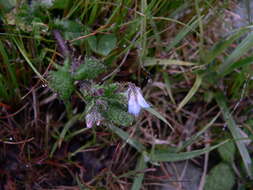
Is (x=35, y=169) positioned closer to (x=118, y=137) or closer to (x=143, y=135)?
(x=118, y=137)

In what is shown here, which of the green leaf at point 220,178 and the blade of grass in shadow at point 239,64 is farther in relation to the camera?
the green leaf at point 220,178

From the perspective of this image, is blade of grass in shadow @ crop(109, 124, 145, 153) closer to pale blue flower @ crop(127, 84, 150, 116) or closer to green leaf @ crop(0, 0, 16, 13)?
pale blue flower @ crop(127, 84, 150, 116)

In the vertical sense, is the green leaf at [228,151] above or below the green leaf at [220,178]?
above

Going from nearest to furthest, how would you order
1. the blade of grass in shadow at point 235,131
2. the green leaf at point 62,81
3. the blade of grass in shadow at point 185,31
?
1. the green leaf at point 62,81
2. the blade of grass in shadow at point 185,31
3. the blade of grass in shadow at point 235,131

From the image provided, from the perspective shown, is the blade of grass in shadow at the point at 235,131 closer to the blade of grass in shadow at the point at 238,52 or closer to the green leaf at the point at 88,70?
the blade of grass in shadow at the point at 238,52

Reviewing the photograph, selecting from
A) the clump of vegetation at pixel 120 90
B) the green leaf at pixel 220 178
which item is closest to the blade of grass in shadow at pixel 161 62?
the clump of vegetation at pixel 120 90

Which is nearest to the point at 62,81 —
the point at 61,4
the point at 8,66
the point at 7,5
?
the point at 8,66
